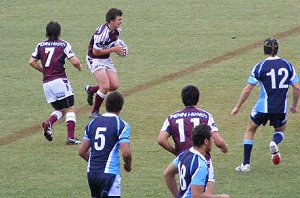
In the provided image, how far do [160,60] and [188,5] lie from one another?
21.8 ft

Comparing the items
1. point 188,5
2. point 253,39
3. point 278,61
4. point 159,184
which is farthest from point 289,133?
point 188,5

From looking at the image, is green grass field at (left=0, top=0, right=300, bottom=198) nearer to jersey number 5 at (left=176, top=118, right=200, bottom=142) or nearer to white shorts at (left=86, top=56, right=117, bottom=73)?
→ white shorts at (left=86, top=56, right=117, bottom=73)

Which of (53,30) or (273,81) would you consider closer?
(273,81)

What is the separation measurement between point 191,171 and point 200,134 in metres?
0.39

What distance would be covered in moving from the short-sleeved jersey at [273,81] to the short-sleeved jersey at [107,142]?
10.7 feet

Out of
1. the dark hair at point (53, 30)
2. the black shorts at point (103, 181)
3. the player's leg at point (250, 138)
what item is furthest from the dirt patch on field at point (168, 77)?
the black shorts at point (103, 181)

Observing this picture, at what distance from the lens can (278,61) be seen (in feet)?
41.1

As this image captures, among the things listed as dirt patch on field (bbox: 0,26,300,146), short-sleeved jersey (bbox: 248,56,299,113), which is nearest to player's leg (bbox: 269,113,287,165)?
short-sleeved jersey (bbox: 248,56,299,113)

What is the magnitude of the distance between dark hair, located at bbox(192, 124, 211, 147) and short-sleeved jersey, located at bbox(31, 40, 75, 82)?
551 centimetres

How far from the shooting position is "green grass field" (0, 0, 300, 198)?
12375mm

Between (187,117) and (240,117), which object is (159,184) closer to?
(187,117)

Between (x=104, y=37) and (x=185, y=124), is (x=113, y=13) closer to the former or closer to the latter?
(x=104, y=37)

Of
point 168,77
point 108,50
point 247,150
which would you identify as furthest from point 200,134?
point 168,77

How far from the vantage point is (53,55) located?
46.4 ft
